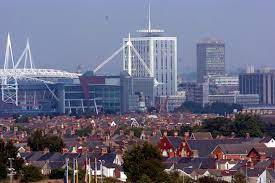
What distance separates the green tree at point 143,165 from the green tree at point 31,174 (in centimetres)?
293

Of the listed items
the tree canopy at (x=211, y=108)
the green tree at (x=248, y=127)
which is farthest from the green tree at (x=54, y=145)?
the tree canopy at (x=211, y=108)

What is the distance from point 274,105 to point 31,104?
33.5 meters

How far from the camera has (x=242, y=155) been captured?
58.8 meters

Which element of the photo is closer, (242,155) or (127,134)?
(242,155)

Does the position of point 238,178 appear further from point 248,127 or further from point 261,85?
point 261,85

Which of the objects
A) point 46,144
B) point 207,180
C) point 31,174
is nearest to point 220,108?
point 46,144

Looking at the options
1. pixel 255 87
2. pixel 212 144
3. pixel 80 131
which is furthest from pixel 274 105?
pixel 212 144

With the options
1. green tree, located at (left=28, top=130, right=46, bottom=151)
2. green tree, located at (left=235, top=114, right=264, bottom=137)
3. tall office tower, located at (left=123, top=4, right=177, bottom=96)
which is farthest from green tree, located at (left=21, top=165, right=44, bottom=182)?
tall office tower, located at (left=123, top=4, right=177, bottom=96)

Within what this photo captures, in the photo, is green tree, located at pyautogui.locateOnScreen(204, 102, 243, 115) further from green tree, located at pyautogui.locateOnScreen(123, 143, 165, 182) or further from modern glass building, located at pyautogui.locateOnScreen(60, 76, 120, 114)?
green tree, located at pyautogui.locateOnScreen(123, 143, 165, 182)

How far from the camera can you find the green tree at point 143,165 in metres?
45.2

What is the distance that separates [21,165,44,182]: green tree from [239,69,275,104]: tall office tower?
13440cm

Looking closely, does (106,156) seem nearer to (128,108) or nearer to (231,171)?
(231,171)

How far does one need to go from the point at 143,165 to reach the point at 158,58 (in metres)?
151

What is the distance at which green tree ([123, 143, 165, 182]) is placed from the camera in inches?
1781
